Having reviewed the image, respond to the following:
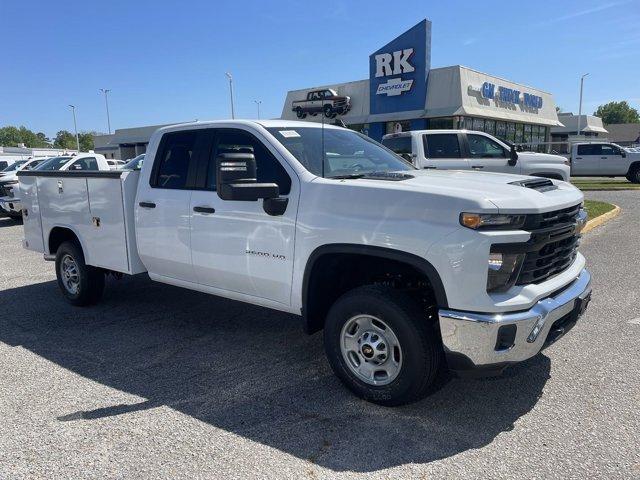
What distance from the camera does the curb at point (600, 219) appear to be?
408 inches

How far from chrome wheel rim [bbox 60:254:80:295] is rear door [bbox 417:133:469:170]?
855cm

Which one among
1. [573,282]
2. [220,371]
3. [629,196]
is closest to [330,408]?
[220,371]

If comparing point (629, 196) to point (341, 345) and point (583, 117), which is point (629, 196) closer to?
point (341, 345)

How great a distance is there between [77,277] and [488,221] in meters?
4.88

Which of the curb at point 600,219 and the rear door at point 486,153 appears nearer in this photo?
the curb at point 600,219

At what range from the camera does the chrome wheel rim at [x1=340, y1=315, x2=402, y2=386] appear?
349cm

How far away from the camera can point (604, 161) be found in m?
23.9

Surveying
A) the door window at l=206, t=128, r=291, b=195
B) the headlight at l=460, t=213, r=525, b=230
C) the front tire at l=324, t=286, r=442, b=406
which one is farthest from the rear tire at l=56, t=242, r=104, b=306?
the headlight at l=460, t=213, r=525, b=230

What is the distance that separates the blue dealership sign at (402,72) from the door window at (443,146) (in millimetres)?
14588

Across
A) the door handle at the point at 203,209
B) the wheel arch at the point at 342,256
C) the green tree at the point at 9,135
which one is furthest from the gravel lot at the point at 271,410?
the green tree at the point at 9,135

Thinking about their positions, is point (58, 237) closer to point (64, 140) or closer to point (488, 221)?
point (488, 221)

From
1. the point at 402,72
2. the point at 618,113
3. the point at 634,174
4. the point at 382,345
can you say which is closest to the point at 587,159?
the point at 634,174

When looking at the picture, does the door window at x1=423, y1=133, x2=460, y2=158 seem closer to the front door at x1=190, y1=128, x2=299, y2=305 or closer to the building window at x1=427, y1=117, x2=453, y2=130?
the front door at x1=190, y1=128, x2=299, y2=305

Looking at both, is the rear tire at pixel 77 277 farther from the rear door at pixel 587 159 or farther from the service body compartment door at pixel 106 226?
the rear door at pixel 587 159
